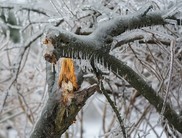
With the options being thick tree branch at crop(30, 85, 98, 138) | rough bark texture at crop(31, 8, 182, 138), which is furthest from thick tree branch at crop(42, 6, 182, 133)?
thick tree branch at crop(30, 85, 98, 138)

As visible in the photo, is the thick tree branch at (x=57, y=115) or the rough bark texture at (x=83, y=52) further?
the thick tree branch at (x=57, y=115)

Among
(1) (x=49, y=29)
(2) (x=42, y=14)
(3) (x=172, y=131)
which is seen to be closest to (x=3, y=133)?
(2) (x=42, y=14)

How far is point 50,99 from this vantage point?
331cm

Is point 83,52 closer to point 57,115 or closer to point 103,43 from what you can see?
point 103,43

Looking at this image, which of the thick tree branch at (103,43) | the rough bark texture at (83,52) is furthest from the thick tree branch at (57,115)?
the thick tree branch at (103,43)

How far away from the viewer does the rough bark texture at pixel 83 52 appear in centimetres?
254

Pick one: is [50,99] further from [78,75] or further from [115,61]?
[115,61]

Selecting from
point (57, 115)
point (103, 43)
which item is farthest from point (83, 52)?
point (57, 115)

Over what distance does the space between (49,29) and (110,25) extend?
2.09ft

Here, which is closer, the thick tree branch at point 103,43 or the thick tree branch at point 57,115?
the thick tree branch at point 103,43

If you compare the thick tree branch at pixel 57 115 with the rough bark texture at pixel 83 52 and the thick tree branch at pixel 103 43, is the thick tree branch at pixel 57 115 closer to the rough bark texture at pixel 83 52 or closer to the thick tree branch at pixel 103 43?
the rough bark texture at pixel 83 52

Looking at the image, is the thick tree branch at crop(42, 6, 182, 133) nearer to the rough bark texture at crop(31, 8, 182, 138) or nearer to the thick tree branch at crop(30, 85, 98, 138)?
the rough bark texture at crop(31, 8, 182, 138)

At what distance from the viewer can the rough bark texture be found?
2.54 metres

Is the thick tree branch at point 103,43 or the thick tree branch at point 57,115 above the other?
the thick tree branch at point 103,43
